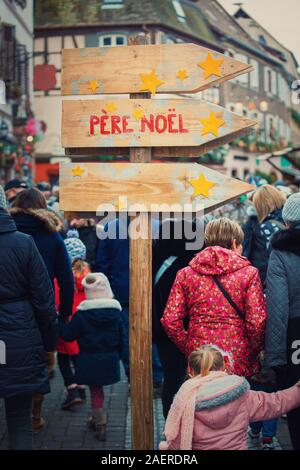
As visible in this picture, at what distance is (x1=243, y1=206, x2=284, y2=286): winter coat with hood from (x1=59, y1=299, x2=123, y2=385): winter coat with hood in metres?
1.51

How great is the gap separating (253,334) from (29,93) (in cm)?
2400

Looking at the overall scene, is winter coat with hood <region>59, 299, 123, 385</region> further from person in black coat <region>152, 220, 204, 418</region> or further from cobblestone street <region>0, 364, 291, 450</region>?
person in black coat <region>152, 220, 204, 418</region>

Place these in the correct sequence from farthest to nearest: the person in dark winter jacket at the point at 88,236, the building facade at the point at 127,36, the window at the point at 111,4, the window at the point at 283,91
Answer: the window at the point at 283,91, the window at the point at 111,4, the building facade at the point at 127,36, the person in dark winter jacket at the point at 88,236

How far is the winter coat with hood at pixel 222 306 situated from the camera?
4.35m

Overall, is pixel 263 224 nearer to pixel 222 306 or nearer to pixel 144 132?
pixel 222 306

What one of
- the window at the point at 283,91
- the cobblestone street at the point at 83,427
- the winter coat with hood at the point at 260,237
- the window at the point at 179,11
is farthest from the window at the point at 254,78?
the cobblestone street at the point at 83,427

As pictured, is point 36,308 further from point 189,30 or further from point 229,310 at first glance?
point 189,30

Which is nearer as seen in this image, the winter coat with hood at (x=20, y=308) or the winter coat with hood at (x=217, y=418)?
the winter coat with hood at (x=217, y=418)

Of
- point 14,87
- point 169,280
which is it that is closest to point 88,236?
point 169,280

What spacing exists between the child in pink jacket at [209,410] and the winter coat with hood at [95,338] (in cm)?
212

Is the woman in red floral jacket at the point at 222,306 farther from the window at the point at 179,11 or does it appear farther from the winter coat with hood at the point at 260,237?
the window at the point at 179,11

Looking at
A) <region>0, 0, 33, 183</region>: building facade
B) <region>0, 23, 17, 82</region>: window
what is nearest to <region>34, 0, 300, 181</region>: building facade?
<region>0, 0, 33, 183</region>: building facade

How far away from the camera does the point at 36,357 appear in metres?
4.49
